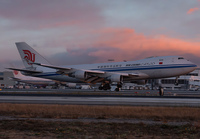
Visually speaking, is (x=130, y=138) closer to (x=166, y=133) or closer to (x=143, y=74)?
(x=166, y=133)

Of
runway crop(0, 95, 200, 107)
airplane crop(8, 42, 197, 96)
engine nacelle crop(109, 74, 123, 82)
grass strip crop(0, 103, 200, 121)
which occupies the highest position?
airplane crop(8, 42, 197, 96)

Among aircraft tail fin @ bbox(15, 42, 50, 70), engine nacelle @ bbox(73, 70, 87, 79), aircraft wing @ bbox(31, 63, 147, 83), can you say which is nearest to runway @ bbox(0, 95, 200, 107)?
aircraft wing @ bbox(31, 63, 147, 83)

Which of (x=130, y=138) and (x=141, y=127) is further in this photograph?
(x=141, y=127)

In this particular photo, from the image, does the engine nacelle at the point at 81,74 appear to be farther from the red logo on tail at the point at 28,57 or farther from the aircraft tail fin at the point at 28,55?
the red logo on tail at the point at 28,57

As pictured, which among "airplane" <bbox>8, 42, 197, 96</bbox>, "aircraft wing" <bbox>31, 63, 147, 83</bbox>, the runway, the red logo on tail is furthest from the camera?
the red logo on tail

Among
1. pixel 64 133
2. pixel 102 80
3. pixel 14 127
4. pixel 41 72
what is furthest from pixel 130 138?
pixel 41 72

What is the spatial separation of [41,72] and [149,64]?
24.4 meters

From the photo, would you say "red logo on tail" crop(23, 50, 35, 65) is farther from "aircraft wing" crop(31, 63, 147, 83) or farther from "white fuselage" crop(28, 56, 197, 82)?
"white fuselage" crop(28, 56, 197, 82)

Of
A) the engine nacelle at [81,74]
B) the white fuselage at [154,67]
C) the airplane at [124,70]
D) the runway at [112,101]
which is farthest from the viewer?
the engine nacelle at [81,74]

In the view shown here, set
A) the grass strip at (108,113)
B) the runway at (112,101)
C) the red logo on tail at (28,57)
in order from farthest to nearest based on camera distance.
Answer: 1. the red logo on tail at (28,57)
2. the runway at (112,101)
3. the grass strip at (108,113)

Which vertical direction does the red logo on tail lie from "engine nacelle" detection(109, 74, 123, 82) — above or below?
above

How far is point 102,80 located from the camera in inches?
2132

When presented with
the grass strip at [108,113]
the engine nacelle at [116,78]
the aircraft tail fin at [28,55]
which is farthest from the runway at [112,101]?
the aircraft tail fin at [28,55]

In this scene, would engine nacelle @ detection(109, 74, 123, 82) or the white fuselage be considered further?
Answer: engine nacelle @ detection(109, 74, 123, 82)
